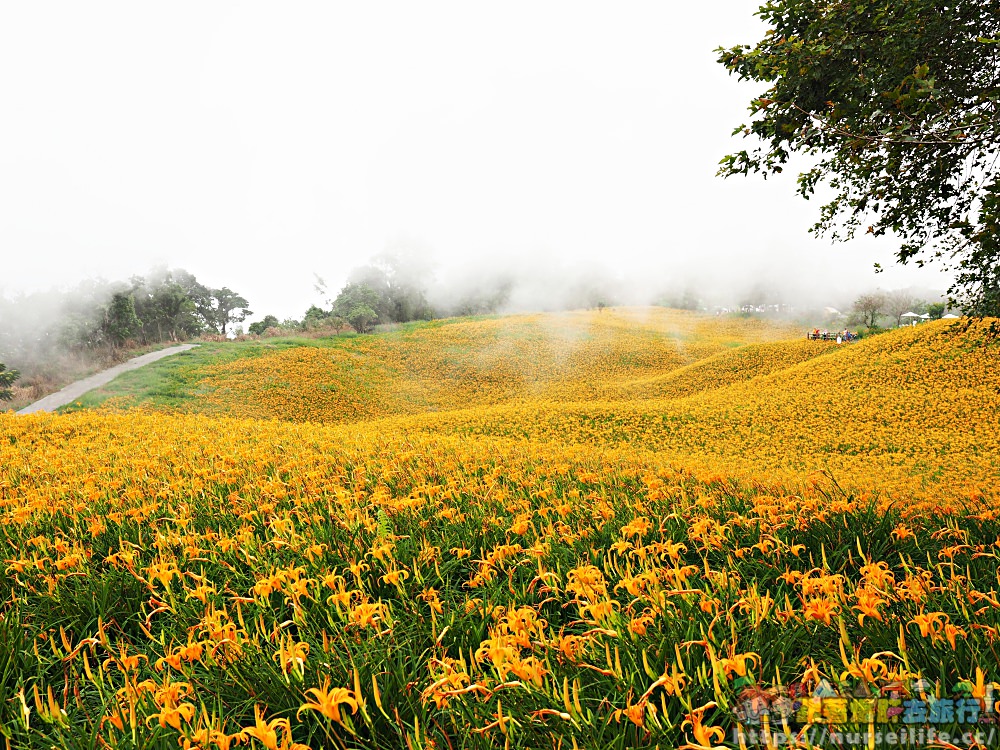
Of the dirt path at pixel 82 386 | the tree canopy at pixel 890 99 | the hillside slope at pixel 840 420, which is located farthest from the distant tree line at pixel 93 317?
the tree canopy at pixel 890 99

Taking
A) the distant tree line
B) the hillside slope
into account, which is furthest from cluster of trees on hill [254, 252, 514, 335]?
the hillside slope

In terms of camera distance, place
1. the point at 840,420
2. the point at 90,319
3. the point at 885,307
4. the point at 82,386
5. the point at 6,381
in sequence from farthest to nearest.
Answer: the point at 885,307 → the point at 90,319 → the point at 6,381 → the point at 82,386 → the point at 840,420

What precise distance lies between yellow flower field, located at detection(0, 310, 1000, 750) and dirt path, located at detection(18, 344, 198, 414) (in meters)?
7.73

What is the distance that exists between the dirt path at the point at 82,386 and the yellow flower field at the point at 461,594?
25.3 feet

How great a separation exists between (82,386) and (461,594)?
61.8ft

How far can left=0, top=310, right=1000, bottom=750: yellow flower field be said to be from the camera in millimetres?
1358

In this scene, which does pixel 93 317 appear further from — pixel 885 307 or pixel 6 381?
pixel 885 307

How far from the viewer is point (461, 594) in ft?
7.94

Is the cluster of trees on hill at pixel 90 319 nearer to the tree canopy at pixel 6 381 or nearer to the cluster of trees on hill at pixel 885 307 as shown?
the tree canopy at pixel 6 381

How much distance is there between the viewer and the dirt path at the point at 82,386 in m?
13.4

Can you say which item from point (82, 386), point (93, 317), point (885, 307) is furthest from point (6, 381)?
point (885, 307)

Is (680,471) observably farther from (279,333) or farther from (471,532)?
(279,333)

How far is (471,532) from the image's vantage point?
9.73ft

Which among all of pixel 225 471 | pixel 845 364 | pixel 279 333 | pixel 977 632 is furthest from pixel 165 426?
pixel 279 333
